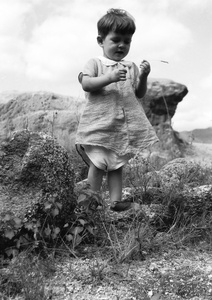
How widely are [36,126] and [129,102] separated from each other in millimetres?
4788

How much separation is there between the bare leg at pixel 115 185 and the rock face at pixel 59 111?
9.84 feet

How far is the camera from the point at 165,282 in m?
3.10

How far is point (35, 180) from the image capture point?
352cm

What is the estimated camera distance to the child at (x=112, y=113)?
409 centimetres

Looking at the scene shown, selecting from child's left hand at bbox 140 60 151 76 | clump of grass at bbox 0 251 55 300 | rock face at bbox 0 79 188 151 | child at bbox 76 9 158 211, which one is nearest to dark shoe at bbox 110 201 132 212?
child at bbox 76 9 158 211

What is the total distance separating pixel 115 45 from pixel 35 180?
56.1 inches

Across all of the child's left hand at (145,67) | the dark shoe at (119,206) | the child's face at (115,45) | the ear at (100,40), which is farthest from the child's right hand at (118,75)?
the dark shoe at (119,206)

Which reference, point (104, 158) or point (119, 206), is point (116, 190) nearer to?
point (119, 206)

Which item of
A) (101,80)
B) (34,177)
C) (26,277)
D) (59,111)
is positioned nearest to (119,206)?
(34,177)

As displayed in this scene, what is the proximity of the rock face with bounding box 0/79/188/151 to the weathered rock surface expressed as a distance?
3.48 meters

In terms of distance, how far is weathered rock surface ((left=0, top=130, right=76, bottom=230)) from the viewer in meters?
3.43

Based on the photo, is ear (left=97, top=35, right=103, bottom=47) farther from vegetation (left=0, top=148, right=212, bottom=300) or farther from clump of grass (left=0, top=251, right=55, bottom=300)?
clump of grass (left=0, top=251, right=55, bottom=300)

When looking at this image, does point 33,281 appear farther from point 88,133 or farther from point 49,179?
point 88,133

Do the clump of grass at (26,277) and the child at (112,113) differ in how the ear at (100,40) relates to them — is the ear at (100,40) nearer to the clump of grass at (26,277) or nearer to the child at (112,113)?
the child at (112,113)
